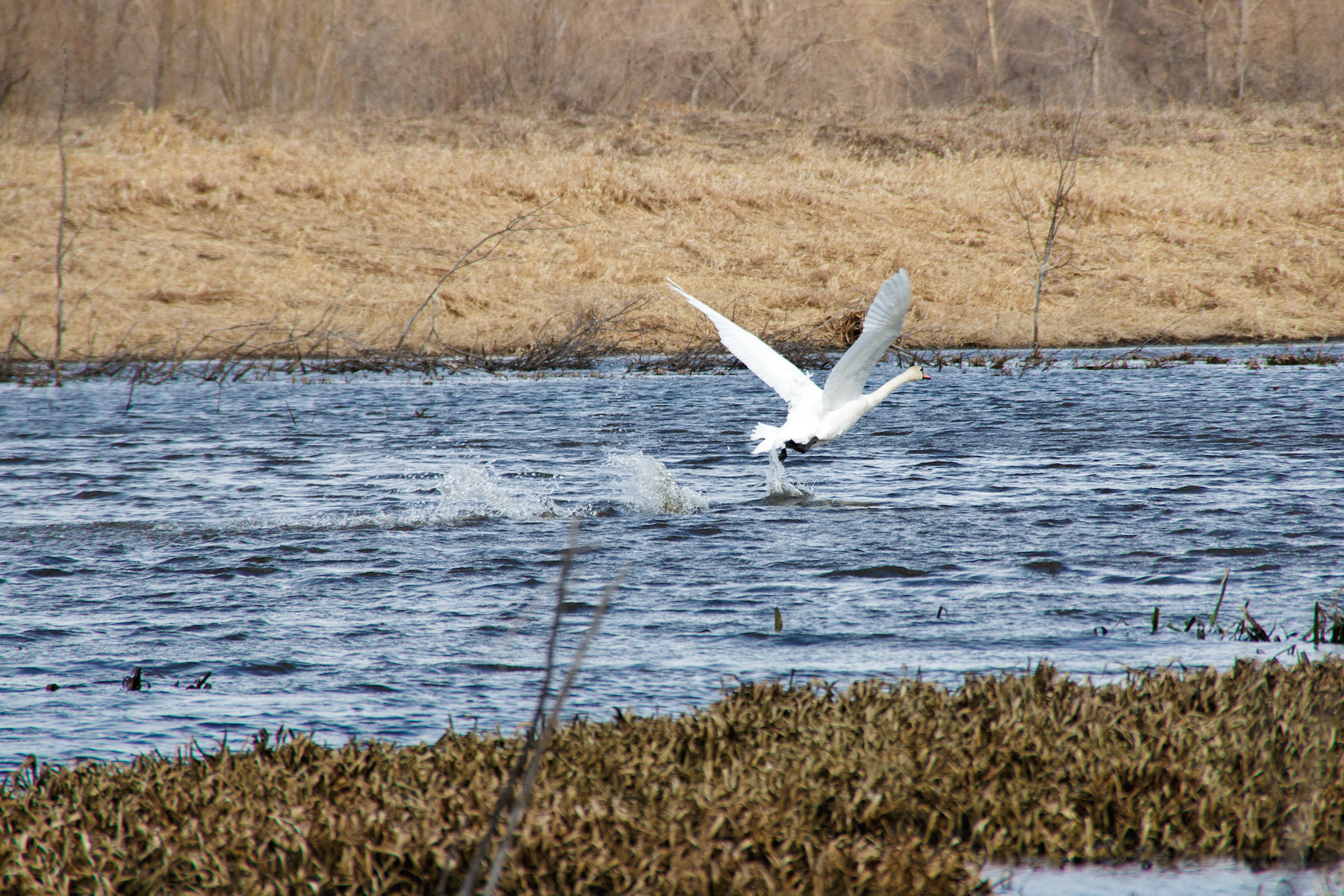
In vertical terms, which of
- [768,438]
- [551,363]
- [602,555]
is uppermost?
[768,438]

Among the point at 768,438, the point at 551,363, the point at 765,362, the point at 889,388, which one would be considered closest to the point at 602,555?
the point at 768,438

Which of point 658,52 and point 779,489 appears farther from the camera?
point 658,52

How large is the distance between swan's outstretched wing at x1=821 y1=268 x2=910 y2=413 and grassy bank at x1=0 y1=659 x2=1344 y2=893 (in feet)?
14.0

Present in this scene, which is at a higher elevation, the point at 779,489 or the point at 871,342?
the point at 871,342

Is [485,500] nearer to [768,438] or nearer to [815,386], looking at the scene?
[768,438]

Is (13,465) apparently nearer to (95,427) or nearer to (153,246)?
(95,427)

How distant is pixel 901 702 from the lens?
17.2ft

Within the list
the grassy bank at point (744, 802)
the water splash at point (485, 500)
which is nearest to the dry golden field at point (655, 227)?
the water splash at point (485, 500)

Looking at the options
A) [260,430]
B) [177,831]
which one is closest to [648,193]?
[260,430]

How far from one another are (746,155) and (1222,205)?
1446 centimetres

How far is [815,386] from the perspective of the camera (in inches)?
450

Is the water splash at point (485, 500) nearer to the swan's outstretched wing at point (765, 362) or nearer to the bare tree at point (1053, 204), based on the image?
the swan's outstretched wing at point (765, 362)

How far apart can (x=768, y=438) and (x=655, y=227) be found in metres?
30.8

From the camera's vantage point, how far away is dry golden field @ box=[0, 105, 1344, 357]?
3291 centimetres
